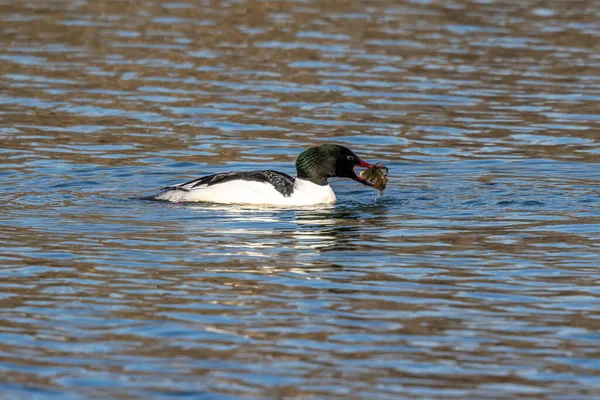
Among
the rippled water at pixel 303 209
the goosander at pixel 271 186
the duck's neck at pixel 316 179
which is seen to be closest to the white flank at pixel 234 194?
the goosander at pixel 271 186

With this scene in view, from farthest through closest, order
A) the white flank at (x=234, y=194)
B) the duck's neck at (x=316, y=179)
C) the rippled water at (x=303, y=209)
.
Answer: the duck's neck at (x=316, y=179) < the white flank at (x=234, y=194) < the rippled water at (x=303, y=209)

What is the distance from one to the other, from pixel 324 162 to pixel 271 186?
3.32ft

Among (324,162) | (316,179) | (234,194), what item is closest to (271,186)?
(234,194)

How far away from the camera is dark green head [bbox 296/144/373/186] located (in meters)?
15.0

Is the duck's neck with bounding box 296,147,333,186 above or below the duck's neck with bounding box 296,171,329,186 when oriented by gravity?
above

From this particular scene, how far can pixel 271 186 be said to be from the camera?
47.1 ft

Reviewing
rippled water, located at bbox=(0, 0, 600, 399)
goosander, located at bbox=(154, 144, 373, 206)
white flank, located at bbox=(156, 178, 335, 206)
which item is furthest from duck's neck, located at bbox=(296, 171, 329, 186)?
rippled water, located at bbox=(0, 0, 600, 399)

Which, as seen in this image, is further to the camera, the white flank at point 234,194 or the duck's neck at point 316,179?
the duck's neck at point 316,179

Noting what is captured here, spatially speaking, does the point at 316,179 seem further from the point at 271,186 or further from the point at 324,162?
the point at 271,186

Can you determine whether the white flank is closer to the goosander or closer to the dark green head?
the goosander

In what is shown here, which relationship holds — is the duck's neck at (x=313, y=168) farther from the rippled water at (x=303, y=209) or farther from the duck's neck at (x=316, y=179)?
the rippled water at (x=303, y=209)

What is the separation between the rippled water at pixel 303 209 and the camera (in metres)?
8.49

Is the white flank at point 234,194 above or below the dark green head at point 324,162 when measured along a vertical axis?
below

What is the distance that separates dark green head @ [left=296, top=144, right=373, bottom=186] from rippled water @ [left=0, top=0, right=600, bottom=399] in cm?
56
